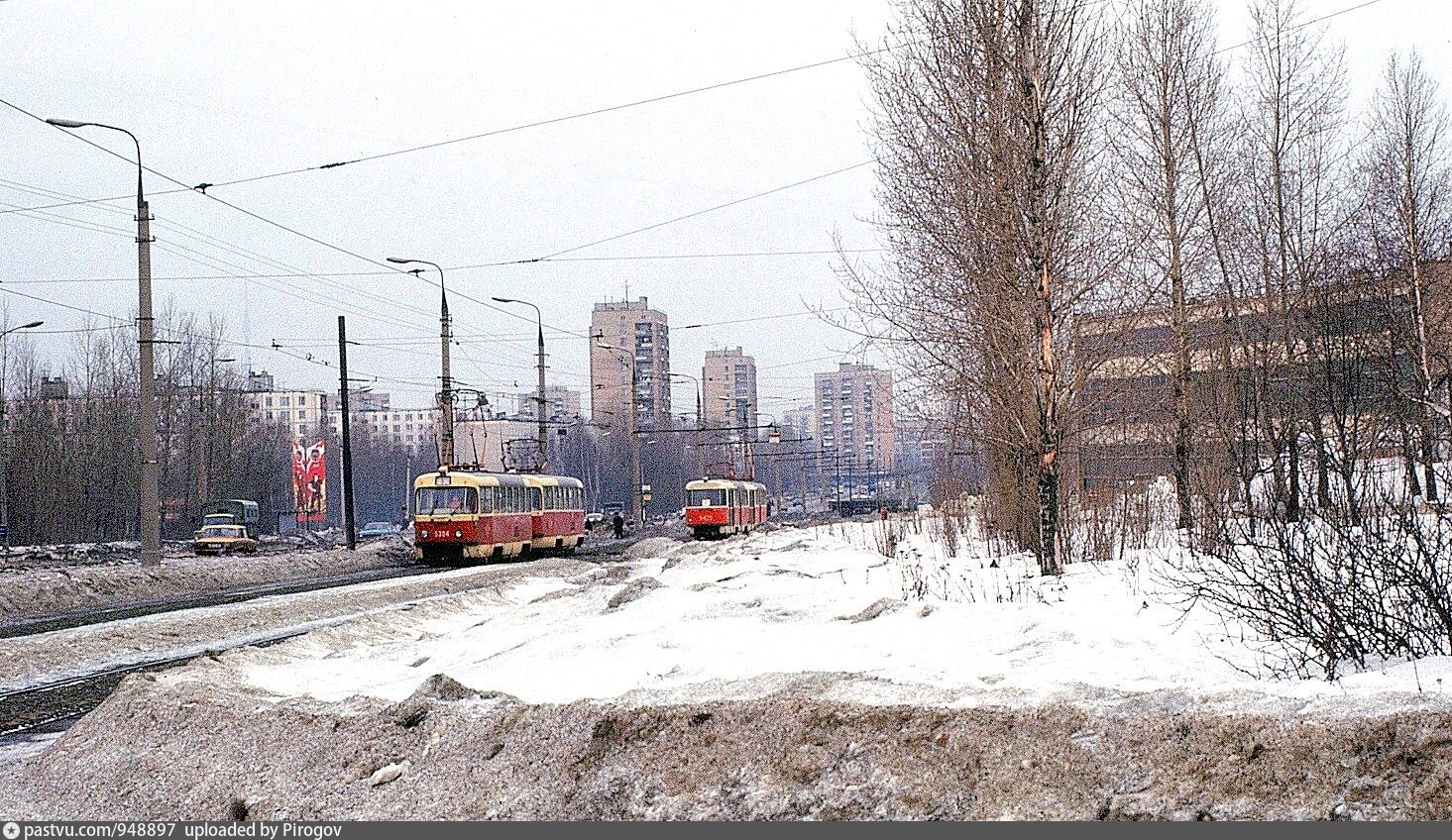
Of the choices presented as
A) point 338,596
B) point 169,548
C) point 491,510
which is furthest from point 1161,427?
point 169,548

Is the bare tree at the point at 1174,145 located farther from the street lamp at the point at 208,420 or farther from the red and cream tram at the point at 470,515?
the street lamp at the point at 208,420

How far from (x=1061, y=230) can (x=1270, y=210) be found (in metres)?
13.2

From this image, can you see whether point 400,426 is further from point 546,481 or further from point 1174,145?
point 1174,145

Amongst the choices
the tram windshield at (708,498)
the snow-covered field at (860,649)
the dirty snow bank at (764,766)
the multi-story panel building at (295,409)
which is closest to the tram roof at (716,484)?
the tram windshield at (708,498)

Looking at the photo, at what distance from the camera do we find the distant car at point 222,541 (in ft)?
161

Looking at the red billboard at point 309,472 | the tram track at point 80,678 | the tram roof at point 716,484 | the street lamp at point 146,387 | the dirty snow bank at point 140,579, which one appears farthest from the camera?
the red billboard at point 309,472

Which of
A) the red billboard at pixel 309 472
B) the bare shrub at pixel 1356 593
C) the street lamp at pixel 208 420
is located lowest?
the bare shrub at pixel 1356 593

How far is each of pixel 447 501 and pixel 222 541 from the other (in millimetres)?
13307

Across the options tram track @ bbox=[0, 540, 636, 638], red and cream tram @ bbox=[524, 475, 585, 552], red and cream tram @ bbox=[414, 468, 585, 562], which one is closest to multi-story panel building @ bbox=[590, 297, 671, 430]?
red and cream tram @ bbox=[524, 475, 585, 552]

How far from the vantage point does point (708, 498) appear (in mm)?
57875

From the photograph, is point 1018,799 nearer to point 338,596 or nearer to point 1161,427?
point 1161,427

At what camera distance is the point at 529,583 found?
89.1 ft

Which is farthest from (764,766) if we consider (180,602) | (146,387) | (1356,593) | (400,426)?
(400,426)

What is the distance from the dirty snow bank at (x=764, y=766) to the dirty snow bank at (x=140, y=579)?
1916 cm
